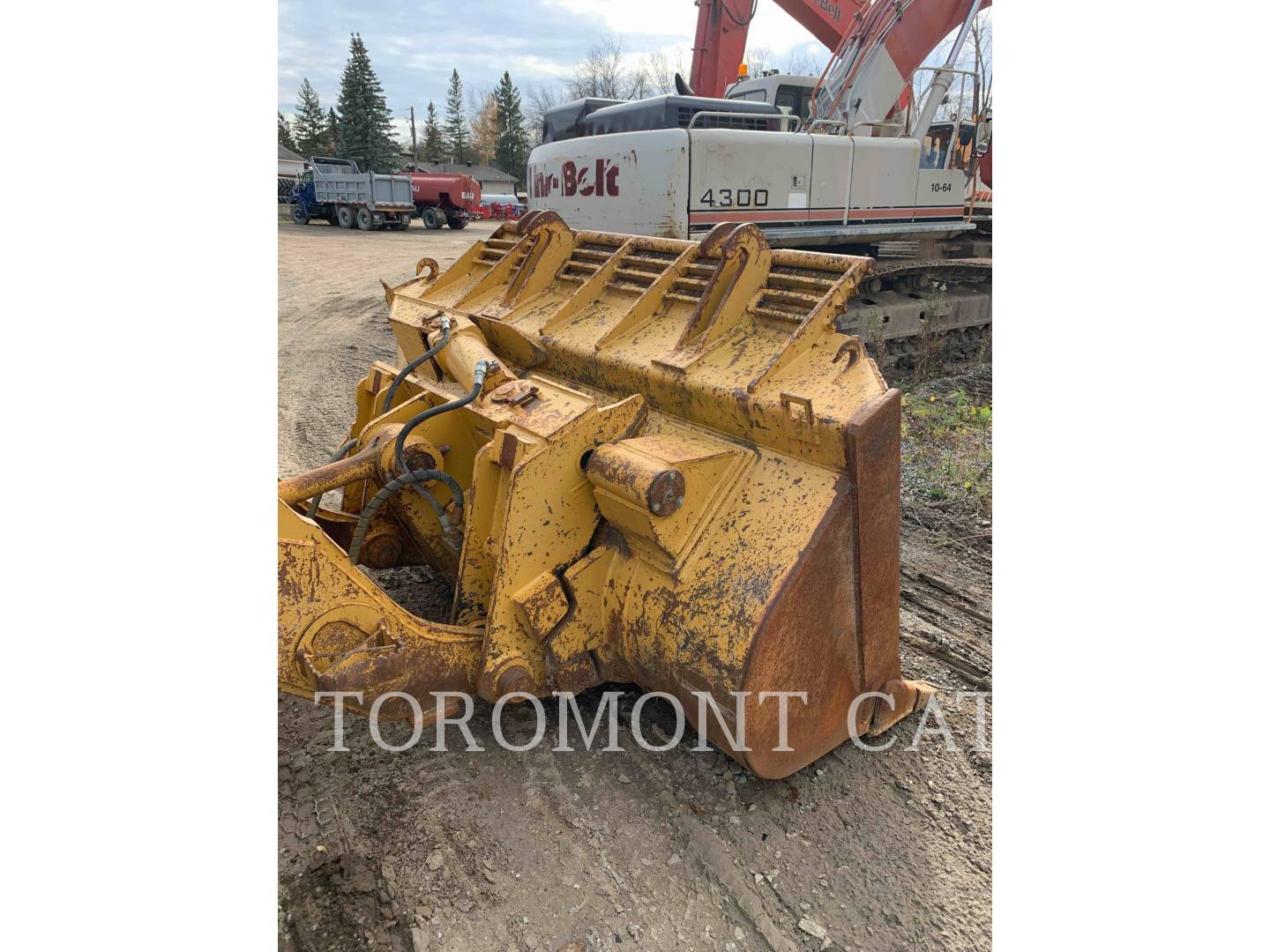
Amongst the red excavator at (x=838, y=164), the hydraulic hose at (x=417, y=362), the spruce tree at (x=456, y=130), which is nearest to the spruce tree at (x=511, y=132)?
the spruce tree at (x=456, y=130)

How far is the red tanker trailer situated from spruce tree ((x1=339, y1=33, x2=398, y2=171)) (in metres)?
11.5

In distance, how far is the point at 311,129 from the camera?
4078 centimetres

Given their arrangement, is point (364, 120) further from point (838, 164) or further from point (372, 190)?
point (838, 164)

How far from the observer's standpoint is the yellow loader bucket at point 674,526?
2258 millimetres

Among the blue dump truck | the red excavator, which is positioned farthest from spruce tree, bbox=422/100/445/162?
the red excavator

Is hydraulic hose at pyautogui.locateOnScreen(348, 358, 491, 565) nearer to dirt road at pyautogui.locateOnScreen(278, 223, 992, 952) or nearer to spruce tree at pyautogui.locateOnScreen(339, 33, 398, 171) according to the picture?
dirt road at pyautogui.locateOnScreen(278, 223, 992, 952)

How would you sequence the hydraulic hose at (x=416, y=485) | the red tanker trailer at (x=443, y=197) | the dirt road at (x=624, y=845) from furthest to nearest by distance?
1. the red tanker trailer at (x=443, y=197)
2. the hydraulic hose at (x=416, y=485)
3. the dirt road at (x=624, y=845)

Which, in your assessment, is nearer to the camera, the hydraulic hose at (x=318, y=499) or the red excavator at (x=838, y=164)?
the hydraulic hose at (x=318, y=499)

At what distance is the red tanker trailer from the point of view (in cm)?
2548

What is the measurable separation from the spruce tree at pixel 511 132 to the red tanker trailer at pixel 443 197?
2310cm

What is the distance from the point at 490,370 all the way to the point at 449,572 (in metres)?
0.85

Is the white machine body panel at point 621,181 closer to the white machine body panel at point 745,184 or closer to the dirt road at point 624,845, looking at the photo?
the white machine body panel at point 745,184

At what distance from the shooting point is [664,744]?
281 centimetres

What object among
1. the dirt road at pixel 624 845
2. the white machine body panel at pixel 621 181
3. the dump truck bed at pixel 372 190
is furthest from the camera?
the dump truck bed at pixel 372 190
